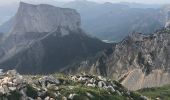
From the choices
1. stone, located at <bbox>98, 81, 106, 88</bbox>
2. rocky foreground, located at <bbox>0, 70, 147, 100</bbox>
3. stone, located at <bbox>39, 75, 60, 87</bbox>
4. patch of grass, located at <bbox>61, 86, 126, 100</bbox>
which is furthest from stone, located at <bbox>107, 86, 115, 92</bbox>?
stone, located at <bbox>39, 75, 60, 87</bbox>

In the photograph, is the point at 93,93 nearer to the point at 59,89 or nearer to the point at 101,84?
the point at 59,89

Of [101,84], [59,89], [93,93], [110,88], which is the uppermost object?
[59,89]

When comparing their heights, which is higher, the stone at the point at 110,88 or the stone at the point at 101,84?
the stone at the point at 101,84

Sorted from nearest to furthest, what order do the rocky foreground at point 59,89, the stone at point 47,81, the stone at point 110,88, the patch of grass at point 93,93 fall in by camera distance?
the rocky foreground at point 59,89, the patch of grass at point 93,93, the stone at point 47,81, the stone at point 110,88

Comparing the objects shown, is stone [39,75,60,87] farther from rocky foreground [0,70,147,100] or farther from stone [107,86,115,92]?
stone [107,86,115,92]

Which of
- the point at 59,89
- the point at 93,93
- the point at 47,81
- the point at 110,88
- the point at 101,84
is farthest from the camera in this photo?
→ the point at 101,84

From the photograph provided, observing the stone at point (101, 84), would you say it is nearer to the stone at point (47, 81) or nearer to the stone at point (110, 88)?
the stone at point (110, 88)

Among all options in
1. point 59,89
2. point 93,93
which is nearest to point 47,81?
point 59,89

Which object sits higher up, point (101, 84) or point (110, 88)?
point (101, 84)

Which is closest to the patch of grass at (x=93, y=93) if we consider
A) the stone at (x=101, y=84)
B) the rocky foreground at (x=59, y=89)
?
the rocky foreground at (x=59, y=89)
